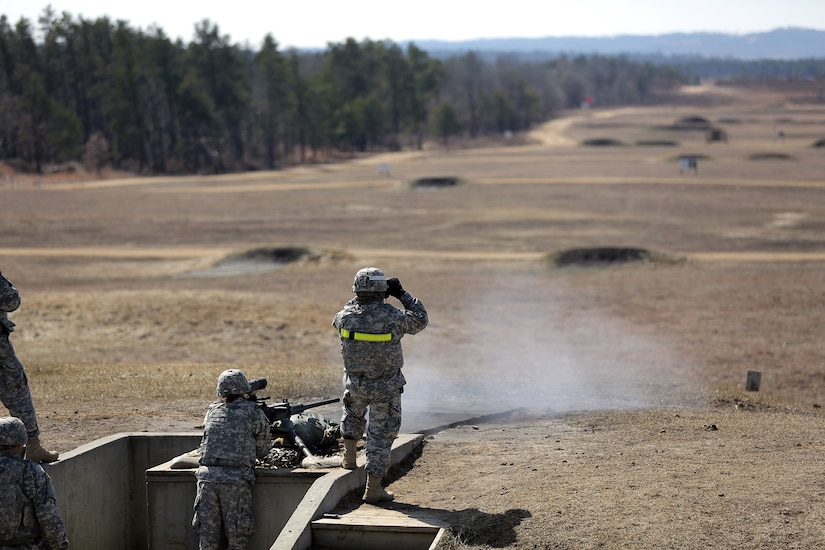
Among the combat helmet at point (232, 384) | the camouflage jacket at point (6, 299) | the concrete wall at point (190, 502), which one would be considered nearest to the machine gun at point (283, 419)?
the concrete wall at point (190, 502)

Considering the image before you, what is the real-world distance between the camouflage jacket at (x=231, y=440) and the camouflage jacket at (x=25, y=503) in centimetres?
206

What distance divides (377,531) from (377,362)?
1568mm

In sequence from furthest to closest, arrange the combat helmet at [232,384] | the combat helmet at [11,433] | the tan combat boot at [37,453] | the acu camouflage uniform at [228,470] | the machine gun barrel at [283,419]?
the machine gun barrel at [283,419], the tan combat boot at [37,453], the acu camouflage uniform at [228,470], the combat helmet at [232,384], the combat helmet at [11,433]

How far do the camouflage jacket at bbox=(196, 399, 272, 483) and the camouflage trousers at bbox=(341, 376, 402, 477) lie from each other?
0.94 metres

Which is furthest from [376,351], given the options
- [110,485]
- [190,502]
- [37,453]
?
[110,485]

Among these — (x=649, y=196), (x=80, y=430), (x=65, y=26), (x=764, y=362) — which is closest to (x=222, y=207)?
(x=649, y=196)

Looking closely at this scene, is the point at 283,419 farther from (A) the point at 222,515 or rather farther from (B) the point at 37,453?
(B) the point at 37,453

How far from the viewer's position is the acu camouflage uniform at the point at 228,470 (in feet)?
32.6

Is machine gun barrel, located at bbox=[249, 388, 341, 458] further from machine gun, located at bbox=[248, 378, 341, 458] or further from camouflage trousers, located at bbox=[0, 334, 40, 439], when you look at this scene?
camouflage trousers, located at bbox=[0, 334, 40, 439]

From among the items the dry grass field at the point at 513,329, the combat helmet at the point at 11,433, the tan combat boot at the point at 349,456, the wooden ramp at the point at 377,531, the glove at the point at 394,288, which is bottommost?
the dry grass field at the point at 513,329

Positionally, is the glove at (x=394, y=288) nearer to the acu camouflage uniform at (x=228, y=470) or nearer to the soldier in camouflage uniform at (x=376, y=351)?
the soldier in camouflage uniform at (x=376, y=351)

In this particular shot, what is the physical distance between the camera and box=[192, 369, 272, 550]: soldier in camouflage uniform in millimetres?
9906

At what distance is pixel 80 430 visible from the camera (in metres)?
14.0

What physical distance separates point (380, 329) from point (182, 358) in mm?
14337
